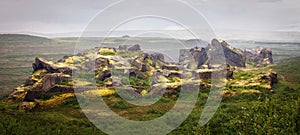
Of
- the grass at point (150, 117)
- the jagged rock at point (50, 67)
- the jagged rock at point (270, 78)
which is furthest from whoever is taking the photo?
the jagged rock at point (270, 78)

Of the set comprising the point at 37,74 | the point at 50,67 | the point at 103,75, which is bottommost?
the point at 103,75

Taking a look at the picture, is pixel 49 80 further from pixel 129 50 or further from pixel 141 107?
pixel 129 50

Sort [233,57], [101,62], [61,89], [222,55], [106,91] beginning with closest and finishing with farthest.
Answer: [61,89] < [106,91] < [101,62] < [233,57] < [222,55]

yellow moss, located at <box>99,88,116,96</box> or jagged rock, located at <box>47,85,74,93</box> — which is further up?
jagged rock, located at <box>47,85,74,93</box>

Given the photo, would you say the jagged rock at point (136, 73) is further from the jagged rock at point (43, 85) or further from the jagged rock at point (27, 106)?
the jagged rock at point (27, 106)

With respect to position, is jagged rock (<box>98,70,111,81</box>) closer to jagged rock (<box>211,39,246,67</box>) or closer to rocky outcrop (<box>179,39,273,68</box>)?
rocky outcrop (<box>179,39,273,68</box>)

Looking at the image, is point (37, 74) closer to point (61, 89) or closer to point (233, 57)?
A: point (61, 89)

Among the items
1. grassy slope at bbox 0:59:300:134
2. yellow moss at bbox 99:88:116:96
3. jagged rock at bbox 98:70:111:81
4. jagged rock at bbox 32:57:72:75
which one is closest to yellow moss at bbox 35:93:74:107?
grassy slope at bbox 0:59:300:134

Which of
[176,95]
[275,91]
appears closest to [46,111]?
[176,95]

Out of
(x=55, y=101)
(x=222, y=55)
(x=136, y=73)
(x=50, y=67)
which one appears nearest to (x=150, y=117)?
(x=55, y=101)

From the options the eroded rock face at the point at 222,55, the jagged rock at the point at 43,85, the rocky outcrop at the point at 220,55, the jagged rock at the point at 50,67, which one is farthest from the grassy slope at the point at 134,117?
the rocky outcrop at the point at 220,55

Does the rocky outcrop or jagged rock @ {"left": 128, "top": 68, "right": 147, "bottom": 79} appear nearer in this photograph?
jagged rock @ {"left": 128, "top": 68, "right": 147, "bottom": 79}

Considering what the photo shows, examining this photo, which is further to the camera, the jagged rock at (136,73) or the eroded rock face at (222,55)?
the eroded rock face at (222,55)
